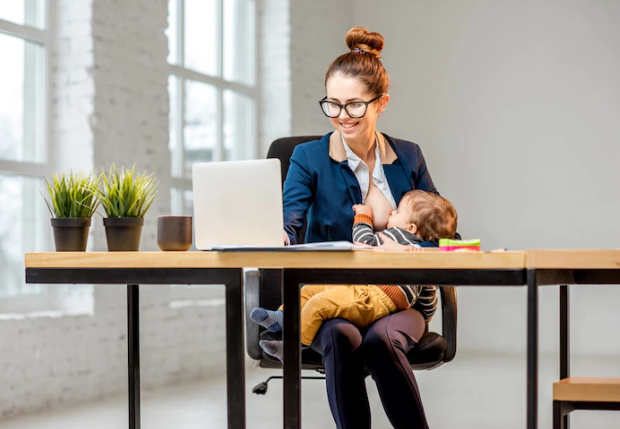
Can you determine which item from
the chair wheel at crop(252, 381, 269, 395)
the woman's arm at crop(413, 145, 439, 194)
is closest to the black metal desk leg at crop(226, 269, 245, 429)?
the woman's arm at crop(413, 145, 439, 194)

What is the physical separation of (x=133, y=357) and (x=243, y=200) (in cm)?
87

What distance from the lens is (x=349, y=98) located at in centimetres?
237

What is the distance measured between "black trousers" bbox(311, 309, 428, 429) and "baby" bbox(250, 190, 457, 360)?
0.13 ft

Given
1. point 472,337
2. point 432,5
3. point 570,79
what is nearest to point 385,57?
point 432,5

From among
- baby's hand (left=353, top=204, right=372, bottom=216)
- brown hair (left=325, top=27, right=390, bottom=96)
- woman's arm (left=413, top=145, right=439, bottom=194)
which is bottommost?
baby's hand (left=353, top=204, right=372, bottom=216)

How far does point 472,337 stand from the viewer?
6672 millimetres

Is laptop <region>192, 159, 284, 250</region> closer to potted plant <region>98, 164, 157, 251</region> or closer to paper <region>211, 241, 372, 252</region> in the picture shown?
paper <region>211, 241, 372, 252</region>

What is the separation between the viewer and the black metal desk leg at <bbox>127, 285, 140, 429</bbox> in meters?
2.29

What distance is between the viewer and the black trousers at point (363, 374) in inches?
74.4

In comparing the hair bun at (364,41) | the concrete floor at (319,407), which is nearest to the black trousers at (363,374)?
the hair bun at (364,41)

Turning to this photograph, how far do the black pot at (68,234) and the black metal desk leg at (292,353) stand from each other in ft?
1.86

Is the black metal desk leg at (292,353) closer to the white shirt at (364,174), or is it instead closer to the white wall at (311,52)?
the white shirt at (364,174)

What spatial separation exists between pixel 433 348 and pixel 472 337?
4656 mm

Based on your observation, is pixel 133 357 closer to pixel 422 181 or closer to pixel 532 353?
pixel 422 181
